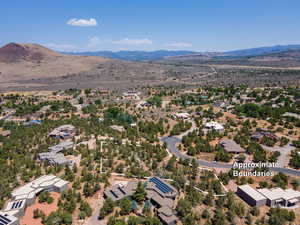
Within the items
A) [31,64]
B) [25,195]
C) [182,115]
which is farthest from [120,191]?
[31,64]

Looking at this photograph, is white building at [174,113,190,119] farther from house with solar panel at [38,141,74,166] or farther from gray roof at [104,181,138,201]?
gray roof at [104,181,138,201]

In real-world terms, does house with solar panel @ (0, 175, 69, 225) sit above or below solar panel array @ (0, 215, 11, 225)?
below

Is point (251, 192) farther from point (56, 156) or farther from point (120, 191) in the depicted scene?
point (56, 156)

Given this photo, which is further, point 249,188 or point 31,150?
point 31,150

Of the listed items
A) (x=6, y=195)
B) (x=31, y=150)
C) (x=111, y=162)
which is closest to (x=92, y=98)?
(x=31, y=150)

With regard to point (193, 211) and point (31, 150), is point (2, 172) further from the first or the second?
point (193, 211)

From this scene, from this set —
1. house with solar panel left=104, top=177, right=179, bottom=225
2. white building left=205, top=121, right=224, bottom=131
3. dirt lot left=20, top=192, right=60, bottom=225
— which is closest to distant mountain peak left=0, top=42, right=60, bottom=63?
white building left=205, top=121, right=224, bottom=131

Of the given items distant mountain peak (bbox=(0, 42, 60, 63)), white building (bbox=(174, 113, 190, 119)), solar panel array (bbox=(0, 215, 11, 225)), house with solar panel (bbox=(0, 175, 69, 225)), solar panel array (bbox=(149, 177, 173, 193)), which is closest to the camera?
solar panel array (bbox=(0, 215, 11, 225))
